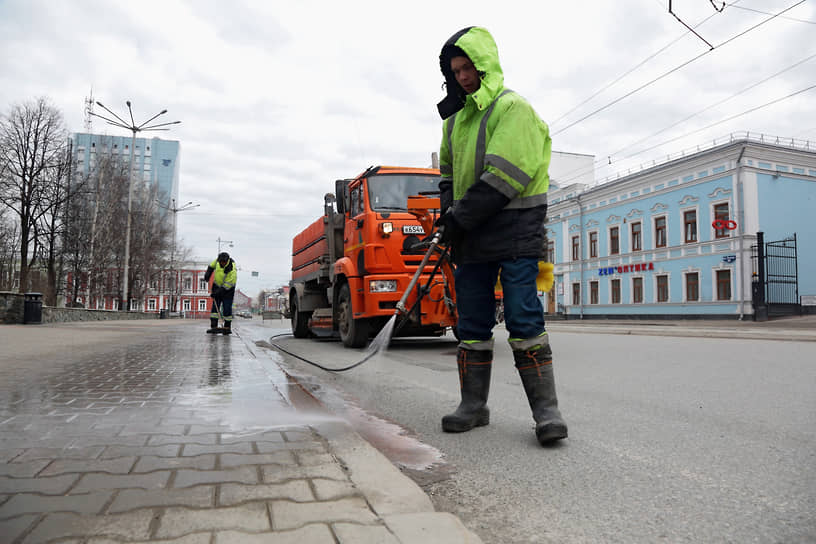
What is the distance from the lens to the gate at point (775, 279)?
25.6 m

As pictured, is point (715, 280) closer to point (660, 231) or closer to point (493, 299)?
point (660, 231)

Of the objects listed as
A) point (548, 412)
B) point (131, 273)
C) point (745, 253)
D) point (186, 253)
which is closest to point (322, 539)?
point (548, 412)

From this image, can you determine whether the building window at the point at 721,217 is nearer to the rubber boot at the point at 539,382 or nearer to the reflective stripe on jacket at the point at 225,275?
the reflective stripe on jacket at the point at 225,275

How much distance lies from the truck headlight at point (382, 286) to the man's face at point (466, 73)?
18.3 feet

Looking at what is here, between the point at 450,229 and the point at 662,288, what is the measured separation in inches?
1262

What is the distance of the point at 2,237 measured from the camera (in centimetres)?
3384

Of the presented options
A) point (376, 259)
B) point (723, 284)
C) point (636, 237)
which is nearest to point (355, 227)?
point (376, 259)

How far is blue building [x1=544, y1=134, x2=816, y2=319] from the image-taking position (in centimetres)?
2753

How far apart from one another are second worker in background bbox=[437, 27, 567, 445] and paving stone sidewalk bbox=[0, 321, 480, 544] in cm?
89

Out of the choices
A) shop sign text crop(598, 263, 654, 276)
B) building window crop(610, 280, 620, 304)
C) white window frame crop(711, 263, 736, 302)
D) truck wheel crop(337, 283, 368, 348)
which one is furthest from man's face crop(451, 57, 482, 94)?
building window crop(610, 280, 620, 304)

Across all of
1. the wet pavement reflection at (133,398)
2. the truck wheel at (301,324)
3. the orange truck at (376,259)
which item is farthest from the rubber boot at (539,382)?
the truck wheel at (301,324)

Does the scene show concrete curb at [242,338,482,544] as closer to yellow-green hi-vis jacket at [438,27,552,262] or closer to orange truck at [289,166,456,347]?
yellow-green hi-vis jacket at [438,27,552,262]

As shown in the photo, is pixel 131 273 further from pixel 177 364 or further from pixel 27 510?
pixel 27 510

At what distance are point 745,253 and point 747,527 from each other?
29.5 meters
